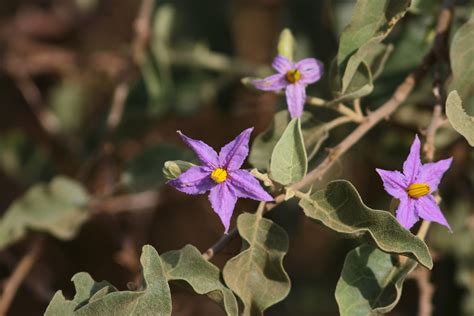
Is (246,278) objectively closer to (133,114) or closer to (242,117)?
(133,114)

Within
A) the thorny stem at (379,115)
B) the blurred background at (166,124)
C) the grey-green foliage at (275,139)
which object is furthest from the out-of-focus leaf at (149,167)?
the thorny stem at (379,115)

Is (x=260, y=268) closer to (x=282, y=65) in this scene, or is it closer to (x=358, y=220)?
(x=358, y=220)

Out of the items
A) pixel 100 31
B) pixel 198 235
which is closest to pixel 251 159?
pixel 198 235

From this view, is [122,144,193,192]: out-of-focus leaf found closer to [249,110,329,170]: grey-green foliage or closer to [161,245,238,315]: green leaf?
[249,110,329,170]: grey-green foliage

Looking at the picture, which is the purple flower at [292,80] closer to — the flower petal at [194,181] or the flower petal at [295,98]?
the flower petal at [295,98]

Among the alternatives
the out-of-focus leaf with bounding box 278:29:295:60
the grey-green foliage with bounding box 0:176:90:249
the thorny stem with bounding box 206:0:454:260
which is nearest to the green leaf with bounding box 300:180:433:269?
the thorny stem with bounding box 206:0:454:260

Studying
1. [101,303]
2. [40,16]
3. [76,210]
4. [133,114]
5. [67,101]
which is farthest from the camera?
[40,16]
